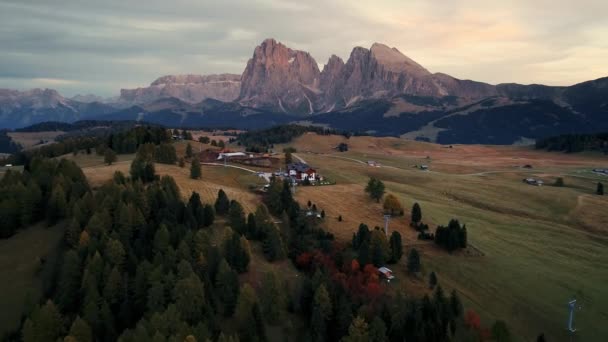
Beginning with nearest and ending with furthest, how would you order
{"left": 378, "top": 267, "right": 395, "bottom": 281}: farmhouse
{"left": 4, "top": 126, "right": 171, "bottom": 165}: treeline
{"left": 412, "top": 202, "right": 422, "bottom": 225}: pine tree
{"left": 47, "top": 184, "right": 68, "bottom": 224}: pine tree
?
{"left": 378, "top": 267, "right": 395, "bottom": 281}: farmhouse → {"left": 47, "top": 184, "right": 68, "bottom": 224}: pine tree → {"left": 412, "top": 202, "right": 422, "bottom": 225}: pine tree → {"left": 4, "top": 126, "right": 171, "bottom": 165}: treeline

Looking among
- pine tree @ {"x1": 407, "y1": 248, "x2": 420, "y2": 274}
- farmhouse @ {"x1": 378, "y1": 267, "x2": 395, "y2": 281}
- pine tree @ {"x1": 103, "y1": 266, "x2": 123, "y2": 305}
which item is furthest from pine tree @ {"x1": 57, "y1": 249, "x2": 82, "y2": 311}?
pine tree @ {"x1": 407, "y1": 248, "x2": 420, "y2": 274}

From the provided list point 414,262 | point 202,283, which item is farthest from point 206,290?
point 414,262

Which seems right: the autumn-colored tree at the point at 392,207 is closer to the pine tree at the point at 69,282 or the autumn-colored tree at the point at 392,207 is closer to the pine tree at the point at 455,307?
the pine tree at the point at 455,307

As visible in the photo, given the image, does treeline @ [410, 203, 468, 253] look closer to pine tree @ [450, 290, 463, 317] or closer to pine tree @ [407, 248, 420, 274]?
pine tree @ [407, 248, 420, 274]

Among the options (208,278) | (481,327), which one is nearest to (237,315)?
(208,278)

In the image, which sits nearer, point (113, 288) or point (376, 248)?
point (113, 288)

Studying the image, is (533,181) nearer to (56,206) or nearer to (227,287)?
(227,287)

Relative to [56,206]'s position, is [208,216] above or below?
below
